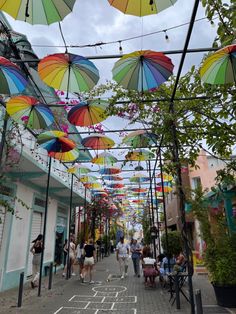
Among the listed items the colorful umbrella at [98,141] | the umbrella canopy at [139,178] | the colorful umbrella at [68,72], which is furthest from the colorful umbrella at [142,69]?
the umbrella canopy at [139,178]

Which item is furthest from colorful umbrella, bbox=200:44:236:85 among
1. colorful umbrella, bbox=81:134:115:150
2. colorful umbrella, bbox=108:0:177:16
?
colorful umbrella, bbox=81:134:115:150

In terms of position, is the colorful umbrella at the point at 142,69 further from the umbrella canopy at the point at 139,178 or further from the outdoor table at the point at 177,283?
the umbrella canopy at the point at 139,178

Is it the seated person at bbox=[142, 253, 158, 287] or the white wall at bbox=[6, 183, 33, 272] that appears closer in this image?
the seated person at bbox=[142, 253, 158, 287]

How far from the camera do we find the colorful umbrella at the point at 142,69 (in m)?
4.97

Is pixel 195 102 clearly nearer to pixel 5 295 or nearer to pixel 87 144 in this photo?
pixel 87 144

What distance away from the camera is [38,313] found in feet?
24.0

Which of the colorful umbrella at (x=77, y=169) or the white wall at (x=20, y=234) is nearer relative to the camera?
the white wall at (x=20, y=234)

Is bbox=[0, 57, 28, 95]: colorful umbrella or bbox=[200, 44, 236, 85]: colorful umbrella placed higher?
bbox=[0, 57, 28, 95]: colorful umbrella

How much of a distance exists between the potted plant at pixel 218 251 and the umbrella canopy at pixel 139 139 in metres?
2.17

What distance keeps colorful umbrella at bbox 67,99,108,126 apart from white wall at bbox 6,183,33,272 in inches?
227

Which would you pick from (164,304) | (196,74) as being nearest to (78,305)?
(164,304)

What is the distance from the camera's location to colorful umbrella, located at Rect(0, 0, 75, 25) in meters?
3.79

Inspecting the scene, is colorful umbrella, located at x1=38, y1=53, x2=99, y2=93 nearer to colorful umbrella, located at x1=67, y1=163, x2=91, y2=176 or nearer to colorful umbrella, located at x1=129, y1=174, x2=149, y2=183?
colorful umbrella, located at x1=67, y1=163, x2=91, y2=176

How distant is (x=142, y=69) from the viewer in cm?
528
